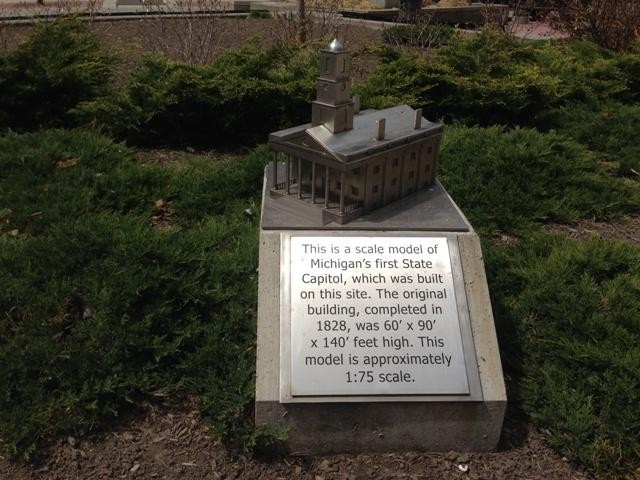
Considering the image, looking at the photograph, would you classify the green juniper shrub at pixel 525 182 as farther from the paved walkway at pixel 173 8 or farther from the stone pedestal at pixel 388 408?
the paved walkway at pixel 173 8

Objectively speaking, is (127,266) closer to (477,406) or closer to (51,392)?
(51,392)

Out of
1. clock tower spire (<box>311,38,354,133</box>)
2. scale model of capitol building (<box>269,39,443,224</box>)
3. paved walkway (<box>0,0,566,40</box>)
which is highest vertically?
clock tower spire (<box>311,38,354,133</box>)

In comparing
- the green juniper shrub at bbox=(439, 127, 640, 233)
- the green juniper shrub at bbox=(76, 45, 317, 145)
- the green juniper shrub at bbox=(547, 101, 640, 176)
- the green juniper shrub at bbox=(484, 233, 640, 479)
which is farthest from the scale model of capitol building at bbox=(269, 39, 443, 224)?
the green juniper shrub at bbox=(547, 101, 640, 176)

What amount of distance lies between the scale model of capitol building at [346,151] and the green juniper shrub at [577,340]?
3.26ft

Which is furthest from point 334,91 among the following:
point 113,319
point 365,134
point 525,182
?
point 525,182

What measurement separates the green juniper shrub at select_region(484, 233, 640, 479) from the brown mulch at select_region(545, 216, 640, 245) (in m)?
0.86

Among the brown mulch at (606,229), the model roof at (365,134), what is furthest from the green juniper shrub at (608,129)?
the model roof at (365,134)

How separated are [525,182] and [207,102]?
11.6 ft

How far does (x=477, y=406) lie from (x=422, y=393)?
0.29 metres

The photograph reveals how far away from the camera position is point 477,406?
2.94 metres

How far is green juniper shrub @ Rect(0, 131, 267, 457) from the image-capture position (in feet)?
9.92

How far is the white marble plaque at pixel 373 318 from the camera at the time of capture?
9.57 ft

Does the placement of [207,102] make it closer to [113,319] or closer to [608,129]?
[113,319]

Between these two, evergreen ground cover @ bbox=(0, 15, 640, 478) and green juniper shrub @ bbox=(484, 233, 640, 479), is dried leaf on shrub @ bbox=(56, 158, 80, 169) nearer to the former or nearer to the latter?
evergreen ground cover @ bbox=(0, 15, 640, 478)
